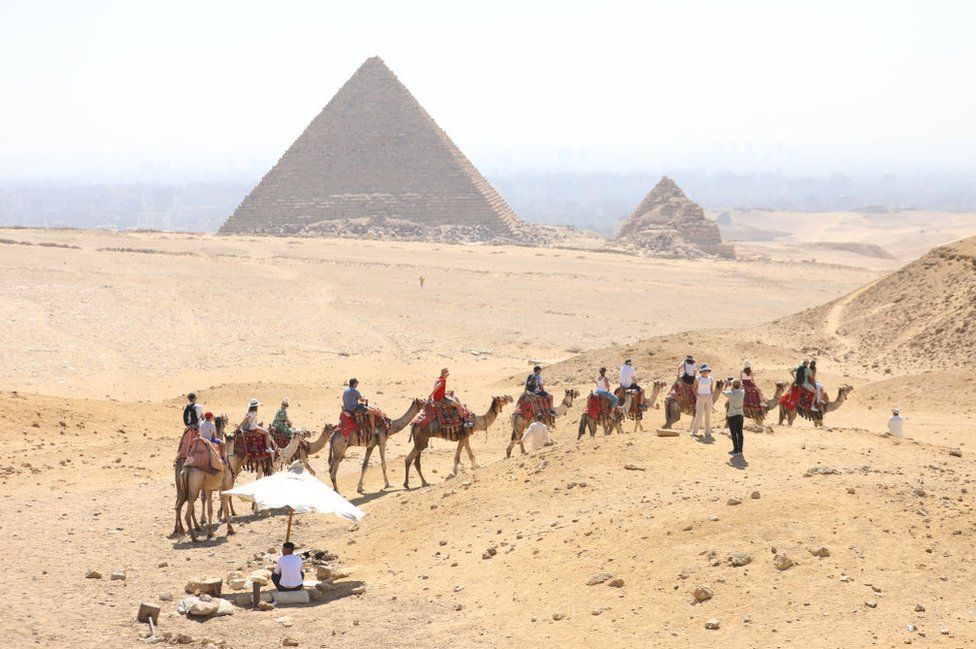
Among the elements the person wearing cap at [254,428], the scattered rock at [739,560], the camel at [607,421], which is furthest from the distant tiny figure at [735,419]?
the person wearing cap at [254,428]

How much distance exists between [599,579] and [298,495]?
2920mm

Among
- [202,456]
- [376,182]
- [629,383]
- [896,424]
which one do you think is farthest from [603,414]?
[376,182]

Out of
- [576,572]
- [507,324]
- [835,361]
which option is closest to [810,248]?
[507,324]

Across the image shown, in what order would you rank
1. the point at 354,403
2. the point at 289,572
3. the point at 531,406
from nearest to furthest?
the point at 289,572 → the point at 354,403 → the point at 531,406

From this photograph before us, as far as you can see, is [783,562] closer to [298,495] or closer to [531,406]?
[298,495]

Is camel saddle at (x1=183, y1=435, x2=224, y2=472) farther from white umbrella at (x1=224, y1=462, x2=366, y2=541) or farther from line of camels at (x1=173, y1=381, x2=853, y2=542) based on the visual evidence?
white umbrella at (x1=224, y1=462, x2=366, y2=541)

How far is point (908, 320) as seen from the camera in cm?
2830

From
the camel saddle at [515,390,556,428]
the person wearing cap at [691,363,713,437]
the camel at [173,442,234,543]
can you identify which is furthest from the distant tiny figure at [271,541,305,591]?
the camel saddle at [515,390,556,428]

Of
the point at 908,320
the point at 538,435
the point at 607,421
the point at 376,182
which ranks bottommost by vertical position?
the point at 538,435

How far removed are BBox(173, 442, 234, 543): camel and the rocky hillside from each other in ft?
54.1

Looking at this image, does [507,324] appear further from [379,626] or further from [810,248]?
[810,248]

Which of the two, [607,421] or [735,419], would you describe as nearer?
[735,419]

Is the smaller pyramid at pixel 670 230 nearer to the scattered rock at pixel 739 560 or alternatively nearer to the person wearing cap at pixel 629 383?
the person wearing cap at pixel 629 383

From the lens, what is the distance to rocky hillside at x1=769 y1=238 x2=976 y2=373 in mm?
26109
